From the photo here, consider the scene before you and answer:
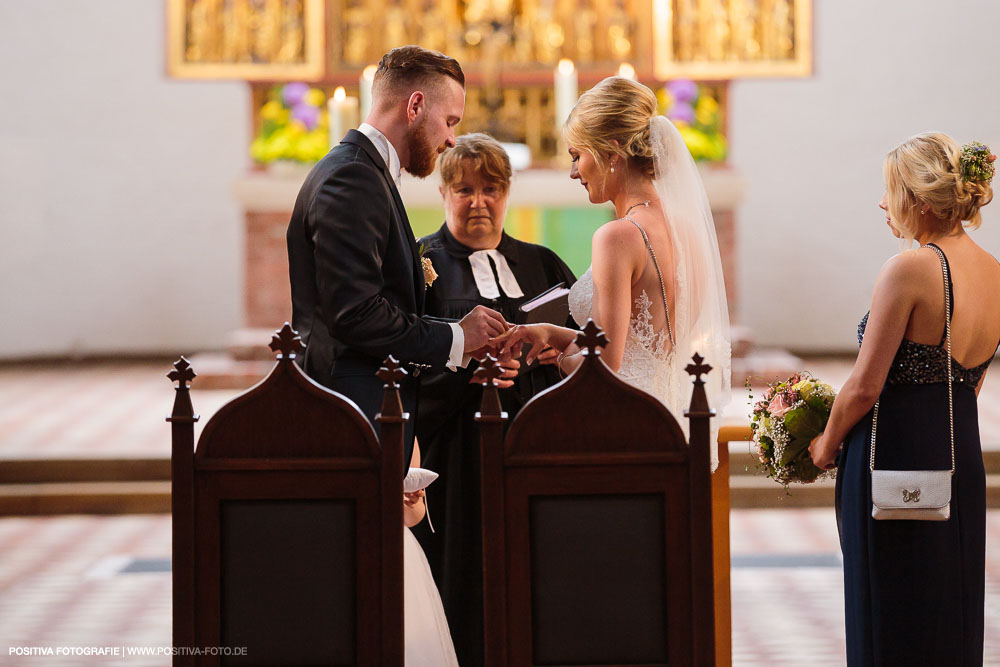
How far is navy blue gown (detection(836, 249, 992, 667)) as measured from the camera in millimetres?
2404

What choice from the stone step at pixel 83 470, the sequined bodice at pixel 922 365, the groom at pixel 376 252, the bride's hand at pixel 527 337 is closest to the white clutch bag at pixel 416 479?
the groom at pixel 376 252

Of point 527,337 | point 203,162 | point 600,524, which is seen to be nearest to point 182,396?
point 600,524

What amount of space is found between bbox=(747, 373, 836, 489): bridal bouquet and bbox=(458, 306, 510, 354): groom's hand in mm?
650

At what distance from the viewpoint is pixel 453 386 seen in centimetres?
304

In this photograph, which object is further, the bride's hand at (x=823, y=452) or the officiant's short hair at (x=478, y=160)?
the officiant's short hair at (x=478, y=160)

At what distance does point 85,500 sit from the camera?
5648 mm

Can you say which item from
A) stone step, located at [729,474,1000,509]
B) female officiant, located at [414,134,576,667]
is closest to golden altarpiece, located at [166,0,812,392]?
stone step, located at [729,474,1000,509]

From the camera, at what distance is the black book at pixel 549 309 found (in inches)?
116

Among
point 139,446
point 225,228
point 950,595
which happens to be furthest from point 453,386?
point 225,228

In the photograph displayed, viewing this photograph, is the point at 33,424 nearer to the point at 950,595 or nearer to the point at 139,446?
the point at 139,446

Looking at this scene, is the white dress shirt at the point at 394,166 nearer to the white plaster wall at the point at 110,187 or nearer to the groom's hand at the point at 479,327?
the groom's hand at the point at 479,327

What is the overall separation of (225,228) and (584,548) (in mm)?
9011

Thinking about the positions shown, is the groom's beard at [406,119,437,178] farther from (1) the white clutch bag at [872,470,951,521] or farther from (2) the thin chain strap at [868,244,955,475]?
(1) the white clutch bag at [872,470,951,521]

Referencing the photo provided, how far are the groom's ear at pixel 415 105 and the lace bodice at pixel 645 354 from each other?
0.60 m
